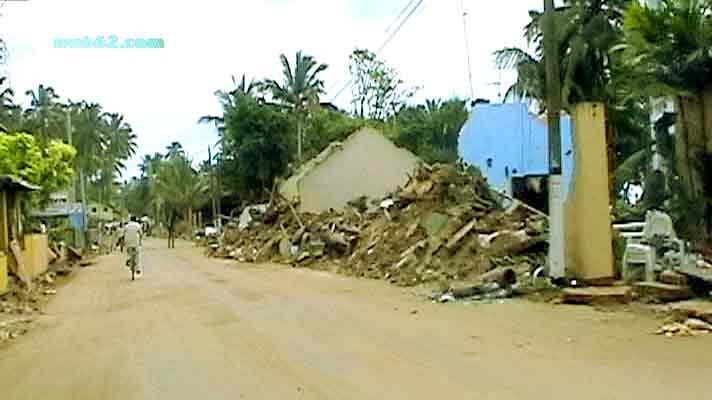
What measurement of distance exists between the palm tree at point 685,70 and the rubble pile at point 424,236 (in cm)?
369

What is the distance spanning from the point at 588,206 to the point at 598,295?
245 cm

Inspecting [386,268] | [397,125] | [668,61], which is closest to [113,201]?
[397,125]

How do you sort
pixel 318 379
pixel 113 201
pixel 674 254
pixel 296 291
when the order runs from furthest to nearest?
pixel 113 201
pixel 296 291
pixel 674 254
pixel 318 379

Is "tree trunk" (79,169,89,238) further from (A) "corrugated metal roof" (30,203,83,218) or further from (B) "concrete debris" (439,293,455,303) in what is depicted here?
(B) "concrete debris" (439,293,455,303)

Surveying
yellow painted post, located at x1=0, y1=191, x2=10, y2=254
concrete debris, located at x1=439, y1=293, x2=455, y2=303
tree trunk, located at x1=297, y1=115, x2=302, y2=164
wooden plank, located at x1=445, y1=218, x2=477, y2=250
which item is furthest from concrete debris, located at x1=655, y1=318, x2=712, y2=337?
tree trunk, located at x1=297, y1=115, x2=302, y2=164

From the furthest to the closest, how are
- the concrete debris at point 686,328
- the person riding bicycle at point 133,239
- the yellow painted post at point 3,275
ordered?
the person riding bicycle at point 133,239 → the yellow painted post at point 3,275 → the concrete debris at point 686,328

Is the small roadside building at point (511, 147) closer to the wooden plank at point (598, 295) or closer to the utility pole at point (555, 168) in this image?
the utility pole at point (555, 168)

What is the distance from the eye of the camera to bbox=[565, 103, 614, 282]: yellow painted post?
1656 cm

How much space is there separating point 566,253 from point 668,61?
15.3 ft

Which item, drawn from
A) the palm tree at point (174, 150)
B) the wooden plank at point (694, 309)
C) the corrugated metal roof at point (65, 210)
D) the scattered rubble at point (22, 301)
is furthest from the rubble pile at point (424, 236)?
the palm tree at point (174, 150)

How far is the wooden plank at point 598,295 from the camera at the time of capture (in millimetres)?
14688

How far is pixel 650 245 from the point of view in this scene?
16.2m

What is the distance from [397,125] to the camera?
63.2 meters

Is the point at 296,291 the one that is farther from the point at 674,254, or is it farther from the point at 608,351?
the point at 608,351
